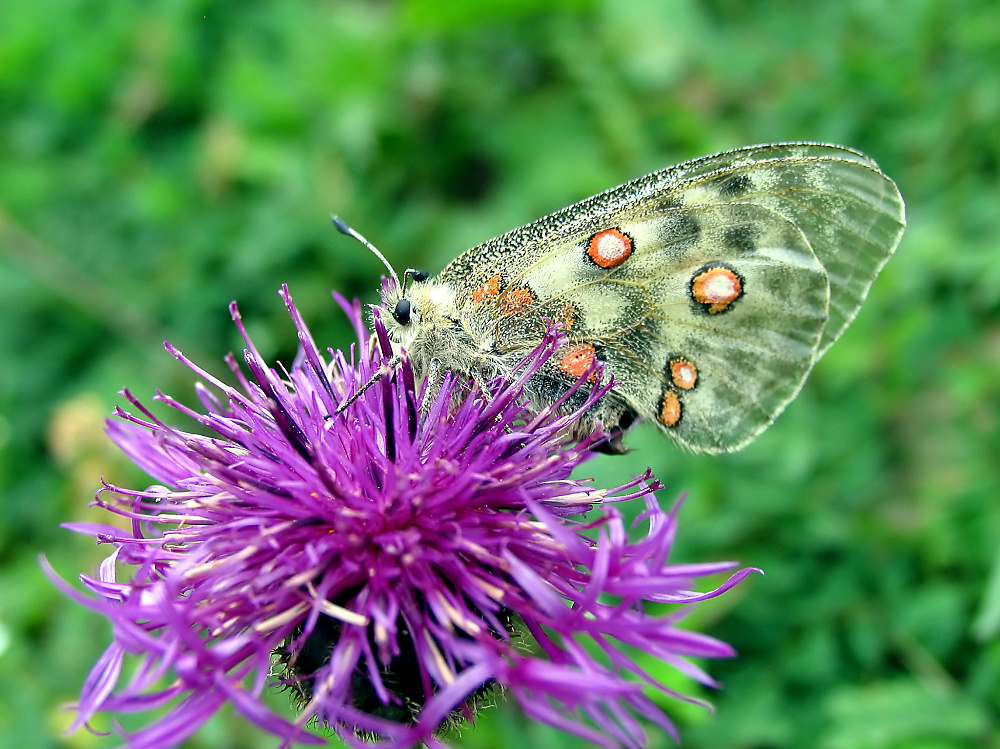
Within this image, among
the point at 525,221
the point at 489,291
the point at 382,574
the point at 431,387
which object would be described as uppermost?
the point at 525,221

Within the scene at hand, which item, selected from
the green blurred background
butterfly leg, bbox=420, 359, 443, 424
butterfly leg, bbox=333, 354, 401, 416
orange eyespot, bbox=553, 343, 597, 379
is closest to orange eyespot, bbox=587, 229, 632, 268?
orange eyespot, bbox=553, 343, 597, 379

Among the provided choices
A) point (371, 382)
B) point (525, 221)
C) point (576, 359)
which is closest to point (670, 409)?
point (576, 359)

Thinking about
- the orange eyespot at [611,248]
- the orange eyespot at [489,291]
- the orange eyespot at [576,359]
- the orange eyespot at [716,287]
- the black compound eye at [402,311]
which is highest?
the orange eyespot at [611,248]

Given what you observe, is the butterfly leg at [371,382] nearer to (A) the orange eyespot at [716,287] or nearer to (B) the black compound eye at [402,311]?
(B) the black compound eye at [402,311]

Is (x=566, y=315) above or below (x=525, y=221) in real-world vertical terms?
below

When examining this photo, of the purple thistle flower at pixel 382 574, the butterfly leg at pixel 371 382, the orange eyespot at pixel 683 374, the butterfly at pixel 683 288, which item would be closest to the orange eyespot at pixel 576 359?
the butterfly at pixel 683 288

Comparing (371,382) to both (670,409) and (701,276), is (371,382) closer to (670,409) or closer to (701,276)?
(670,409)
